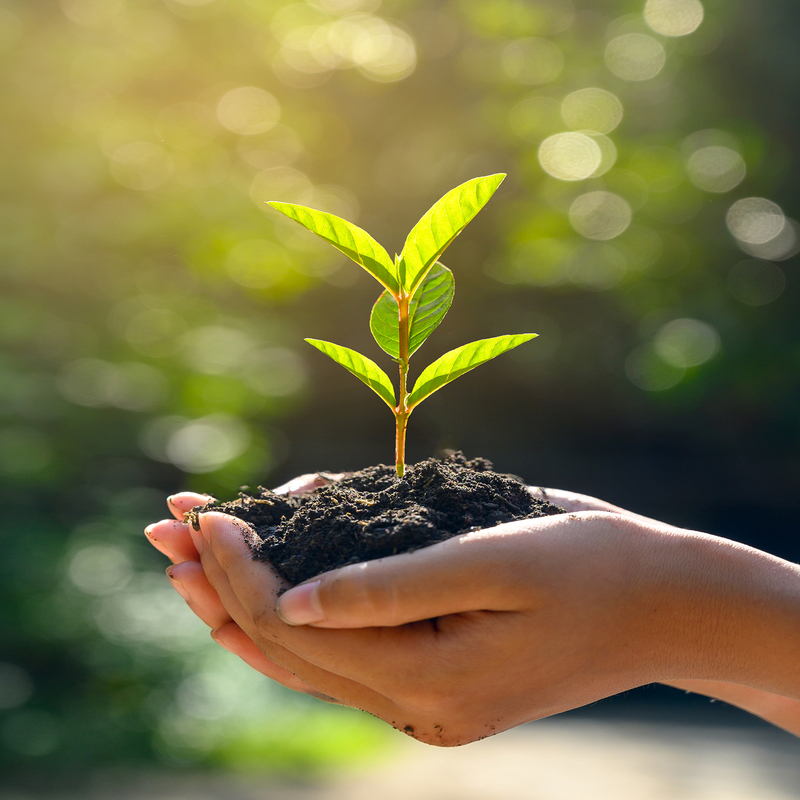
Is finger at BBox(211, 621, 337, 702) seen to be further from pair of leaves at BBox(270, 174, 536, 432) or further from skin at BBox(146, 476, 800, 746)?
pair of leaves at BBox(270, 174, 536, 432)

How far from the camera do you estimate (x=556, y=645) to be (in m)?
0.61

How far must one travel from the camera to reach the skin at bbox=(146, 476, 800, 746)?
0.57 m

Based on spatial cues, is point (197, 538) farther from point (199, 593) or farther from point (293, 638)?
point (293, 638)

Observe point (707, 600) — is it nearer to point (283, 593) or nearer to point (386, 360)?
point (283, 593)

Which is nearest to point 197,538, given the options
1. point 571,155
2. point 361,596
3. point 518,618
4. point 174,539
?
point 174,539

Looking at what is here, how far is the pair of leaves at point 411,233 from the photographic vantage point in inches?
27.7

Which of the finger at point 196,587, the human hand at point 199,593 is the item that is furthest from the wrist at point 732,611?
the finger at point 196,587

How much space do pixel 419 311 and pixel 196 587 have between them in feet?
1.41

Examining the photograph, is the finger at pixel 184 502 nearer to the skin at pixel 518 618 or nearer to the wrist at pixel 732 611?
the skin at pixel 518 618

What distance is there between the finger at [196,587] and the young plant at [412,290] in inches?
10.8

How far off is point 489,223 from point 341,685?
2580 mm

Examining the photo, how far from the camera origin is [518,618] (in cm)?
59

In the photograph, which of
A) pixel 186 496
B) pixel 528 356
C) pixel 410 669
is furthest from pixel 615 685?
pixel 528 356

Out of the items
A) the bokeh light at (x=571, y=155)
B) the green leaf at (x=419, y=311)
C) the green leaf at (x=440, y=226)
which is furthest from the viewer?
the bokeh light at (x=571, y=155)
